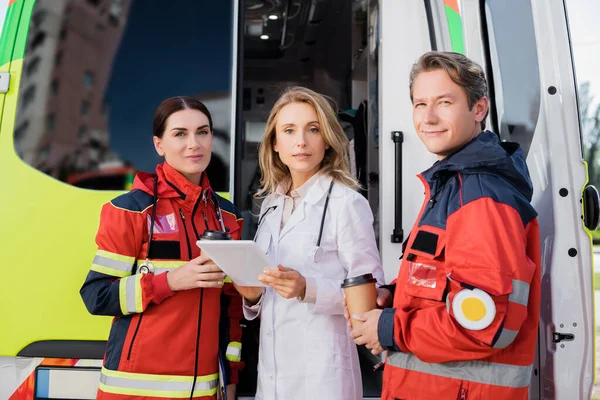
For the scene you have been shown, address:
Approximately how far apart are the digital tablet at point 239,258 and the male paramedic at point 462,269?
0.33 metres

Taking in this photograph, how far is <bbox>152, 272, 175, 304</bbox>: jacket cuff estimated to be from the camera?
1.74m

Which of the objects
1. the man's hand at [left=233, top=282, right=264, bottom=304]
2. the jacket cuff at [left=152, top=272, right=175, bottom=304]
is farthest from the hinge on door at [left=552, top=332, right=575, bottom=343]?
the jacket cuff at [left=152, top=272, right=175, bottom=304]

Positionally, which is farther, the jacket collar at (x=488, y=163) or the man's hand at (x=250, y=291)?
the man's hand at (x=250, y=291)

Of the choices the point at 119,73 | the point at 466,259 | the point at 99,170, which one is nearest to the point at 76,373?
the point at 99,170

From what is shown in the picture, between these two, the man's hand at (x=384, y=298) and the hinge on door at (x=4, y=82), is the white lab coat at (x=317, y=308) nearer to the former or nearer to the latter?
the man's hand at (x=384, y=298)

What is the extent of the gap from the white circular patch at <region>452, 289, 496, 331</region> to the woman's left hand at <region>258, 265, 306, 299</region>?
0.51 m

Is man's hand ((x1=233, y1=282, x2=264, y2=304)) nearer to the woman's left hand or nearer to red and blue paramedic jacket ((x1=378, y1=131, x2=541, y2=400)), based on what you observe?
the woman's left hand

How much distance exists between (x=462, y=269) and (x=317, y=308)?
548mm

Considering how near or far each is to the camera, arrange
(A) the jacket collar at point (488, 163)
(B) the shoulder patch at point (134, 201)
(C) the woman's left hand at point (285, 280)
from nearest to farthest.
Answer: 1. (A) the jacket collar at point (488, 163)
2. (C) the woman's left hand at point (285, 280)
3. (B) the shoulder patch at point (134, 201)

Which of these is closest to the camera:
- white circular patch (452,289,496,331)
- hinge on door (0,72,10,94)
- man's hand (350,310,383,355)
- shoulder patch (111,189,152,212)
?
white circular patch (452,289,496,331)

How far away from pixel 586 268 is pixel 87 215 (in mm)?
1812

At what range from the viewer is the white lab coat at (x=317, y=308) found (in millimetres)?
1721

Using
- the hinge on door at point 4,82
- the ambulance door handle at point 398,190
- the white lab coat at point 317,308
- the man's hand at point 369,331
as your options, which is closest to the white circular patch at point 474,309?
the man's hand at point 369,331

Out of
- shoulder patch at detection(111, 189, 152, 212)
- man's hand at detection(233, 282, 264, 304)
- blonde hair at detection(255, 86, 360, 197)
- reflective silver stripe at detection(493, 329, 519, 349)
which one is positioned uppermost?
blonde hair at detection(255, 86, 360, 197)
